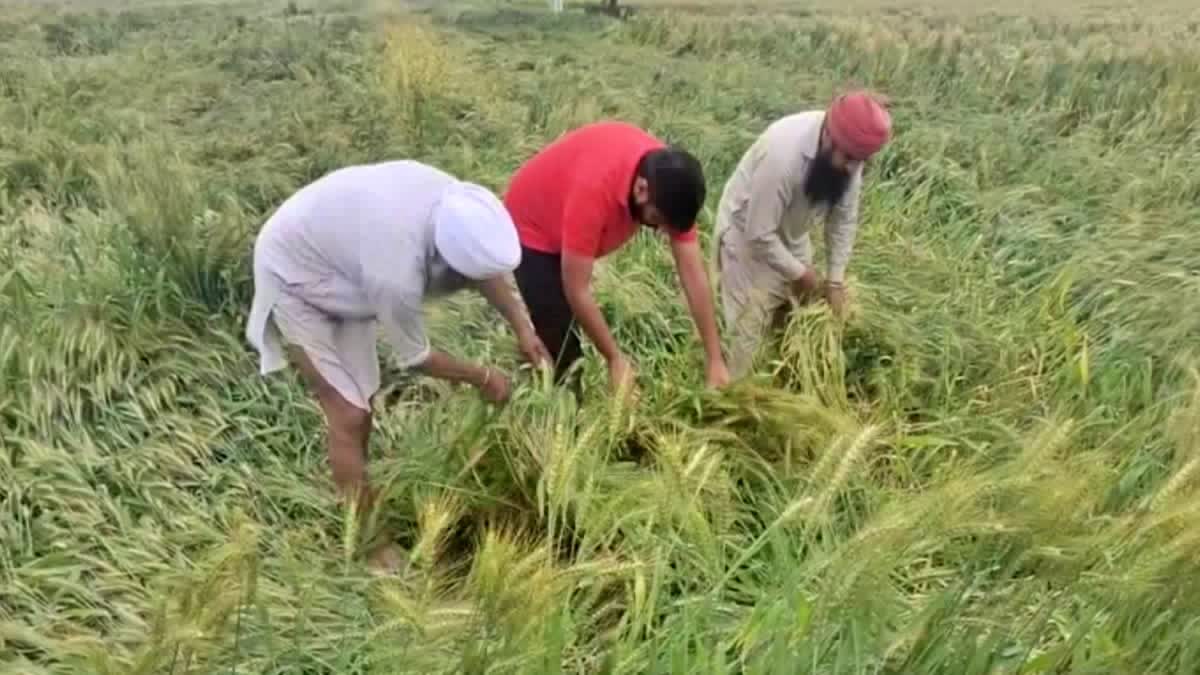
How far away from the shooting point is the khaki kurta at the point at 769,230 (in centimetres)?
387

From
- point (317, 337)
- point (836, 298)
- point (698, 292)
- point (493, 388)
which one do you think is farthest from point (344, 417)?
point (836, 298)

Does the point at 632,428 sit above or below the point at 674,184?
below

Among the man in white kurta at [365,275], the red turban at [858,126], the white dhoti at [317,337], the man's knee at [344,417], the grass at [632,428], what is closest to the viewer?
the grass at [632,428]

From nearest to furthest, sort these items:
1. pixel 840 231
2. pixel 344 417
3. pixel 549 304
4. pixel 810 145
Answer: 1. pixel 344 417
2. pixel 549 304
3. pixel 810 145
4. pixel 840 231

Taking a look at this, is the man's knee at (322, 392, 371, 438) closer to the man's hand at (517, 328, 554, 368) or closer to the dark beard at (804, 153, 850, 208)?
the man's hand at (517, 328, 554, 368)

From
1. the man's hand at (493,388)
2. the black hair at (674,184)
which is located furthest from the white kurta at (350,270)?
the black hair at (674,184)

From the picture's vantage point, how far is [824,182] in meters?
3.90

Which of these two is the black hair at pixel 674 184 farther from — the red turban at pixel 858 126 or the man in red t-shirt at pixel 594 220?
the red turban at pixel 858 126

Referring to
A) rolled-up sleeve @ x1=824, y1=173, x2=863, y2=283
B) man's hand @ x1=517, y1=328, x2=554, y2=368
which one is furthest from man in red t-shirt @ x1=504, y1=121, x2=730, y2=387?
rolled-up sleeve @ x1=824, y1=173, x2=863, y2=283

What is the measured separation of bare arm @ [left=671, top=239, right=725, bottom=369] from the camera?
3521 mm

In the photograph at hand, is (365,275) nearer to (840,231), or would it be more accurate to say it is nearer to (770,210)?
(770,210)

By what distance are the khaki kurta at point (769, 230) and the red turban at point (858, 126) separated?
17 cm

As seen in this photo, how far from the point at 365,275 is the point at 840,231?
1767 mm

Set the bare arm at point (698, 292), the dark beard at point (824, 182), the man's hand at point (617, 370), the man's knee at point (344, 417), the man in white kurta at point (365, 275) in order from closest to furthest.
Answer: the man in white kurta at point (365, 275), the man's knee at point (344, 417), the man's hand at point (617, 370), the bare arm at point (698, 292), the dark beard at point (824, 182)
